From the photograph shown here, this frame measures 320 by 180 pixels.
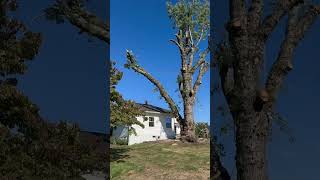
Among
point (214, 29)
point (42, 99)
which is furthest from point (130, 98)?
point (214, 29)

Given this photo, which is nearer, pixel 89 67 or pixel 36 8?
pixel 36 8

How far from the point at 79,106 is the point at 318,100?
4.91 metres

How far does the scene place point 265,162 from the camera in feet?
19.7

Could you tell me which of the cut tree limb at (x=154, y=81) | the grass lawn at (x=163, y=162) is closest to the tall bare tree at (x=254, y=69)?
the grass lawn at (x=163, y=162)

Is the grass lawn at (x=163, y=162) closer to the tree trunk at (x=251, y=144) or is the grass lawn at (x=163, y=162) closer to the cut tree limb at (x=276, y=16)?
the tree trunk at (x=251, y=144)

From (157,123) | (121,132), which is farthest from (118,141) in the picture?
(157,123)

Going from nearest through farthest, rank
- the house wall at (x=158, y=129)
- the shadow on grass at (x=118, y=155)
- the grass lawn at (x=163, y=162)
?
the grass lawn at (x=163, y=162), the shadow on grass at (x=118, y=155), the house wall at (x=158, y=129)

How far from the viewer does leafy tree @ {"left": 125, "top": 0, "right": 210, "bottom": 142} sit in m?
16.2

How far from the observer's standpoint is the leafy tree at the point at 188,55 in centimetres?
1620

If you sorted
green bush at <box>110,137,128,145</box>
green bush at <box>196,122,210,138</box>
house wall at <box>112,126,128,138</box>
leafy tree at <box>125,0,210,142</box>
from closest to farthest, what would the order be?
leafy tree at <box>125,0,210,142</box>
green bush at <box>196,122,210,138</box>
green bush at <box>110,137,128,145</box>
house wall at <box>112,126,128,138</box>

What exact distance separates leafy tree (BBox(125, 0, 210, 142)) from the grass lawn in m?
1.06

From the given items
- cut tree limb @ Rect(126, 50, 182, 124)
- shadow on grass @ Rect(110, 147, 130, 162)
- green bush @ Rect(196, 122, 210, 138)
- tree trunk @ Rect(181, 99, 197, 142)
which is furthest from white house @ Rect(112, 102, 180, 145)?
shadow on grass @ Rect(110, 147, 130, 162)

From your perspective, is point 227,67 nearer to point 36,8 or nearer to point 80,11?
point 80,11

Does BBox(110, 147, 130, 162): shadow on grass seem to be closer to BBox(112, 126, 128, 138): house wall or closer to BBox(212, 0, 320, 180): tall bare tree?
BBox(112, 126, 128, 138): house wall
